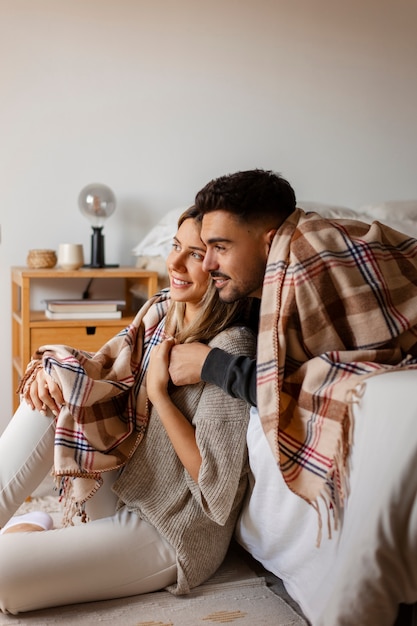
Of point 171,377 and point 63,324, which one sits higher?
point 171,377

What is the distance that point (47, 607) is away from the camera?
4.60 ft

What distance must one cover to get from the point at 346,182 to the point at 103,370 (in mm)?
1764

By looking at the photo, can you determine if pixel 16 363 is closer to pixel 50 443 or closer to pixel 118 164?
pixel 118 164

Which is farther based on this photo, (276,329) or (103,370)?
(103,370)

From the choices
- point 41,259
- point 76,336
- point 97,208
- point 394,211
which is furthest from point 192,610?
point 394,211

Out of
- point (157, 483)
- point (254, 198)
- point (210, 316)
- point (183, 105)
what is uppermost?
point (183, 105)

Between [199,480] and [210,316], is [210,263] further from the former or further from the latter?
[199,480]

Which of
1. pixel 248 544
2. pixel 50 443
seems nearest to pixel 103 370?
pixel 50 443

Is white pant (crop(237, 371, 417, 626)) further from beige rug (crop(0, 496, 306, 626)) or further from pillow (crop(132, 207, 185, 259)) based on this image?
pillow (crop(132, 207, 185, 259))

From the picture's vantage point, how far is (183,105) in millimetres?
2832

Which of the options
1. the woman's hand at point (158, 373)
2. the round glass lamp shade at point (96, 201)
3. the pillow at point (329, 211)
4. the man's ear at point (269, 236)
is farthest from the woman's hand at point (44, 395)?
the pillow at point (329, 211)

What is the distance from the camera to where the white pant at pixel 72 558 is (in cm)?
136

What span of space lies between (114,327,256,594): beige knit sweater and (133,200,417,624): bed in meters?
0.04

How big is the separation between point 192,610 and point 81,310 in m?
1.26
